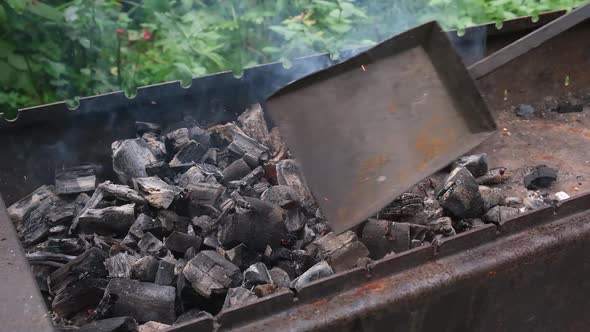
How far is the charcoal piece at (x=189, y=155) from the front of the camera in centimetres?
237

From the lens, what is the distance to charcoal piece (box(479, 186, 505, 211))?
2.22 m

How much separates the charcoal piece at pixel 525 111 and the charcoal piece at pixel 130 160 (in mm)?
1897

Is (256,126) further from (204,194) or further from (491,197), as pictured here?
(491,197)

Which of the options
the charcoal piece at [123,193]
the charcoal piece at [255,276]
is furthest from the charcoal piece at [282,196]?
the charcoal piece at [123,193]

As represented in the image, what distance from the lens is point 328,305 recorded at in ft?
5.01

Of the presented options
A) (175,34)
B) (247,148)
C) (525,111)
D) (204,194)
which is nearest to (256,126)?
(247,148)

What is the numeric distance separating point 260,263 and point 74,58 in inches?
99.5

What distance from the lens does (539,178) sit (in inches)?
98.7

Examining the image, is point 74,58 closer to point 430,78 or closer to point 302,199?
point 302,199

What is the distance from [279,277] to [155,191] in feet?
1.93

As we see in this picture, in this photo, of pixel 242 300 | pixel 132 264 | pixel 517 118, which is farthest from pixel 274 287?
pixel 517 118

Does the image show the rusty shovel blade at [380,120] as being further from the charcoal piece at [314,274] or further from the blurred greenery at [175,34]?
the blurred greenery at [175,34]

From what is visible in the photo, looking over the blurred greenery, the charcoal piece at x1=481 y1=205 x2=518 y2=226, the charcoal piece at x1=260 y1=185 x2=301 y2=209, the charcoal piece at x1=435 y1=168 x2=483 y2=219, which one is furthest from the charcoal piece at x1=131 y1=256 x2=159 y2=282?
the blurred greenery

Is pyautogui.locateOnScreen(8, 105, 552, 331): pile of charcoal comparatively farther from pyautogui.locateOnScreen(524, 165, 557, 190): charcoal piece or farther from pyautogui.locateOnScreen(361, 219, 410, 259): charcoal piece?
pyautogui.locateOnScreen(524, 165, 557, 190): charcoal piece
